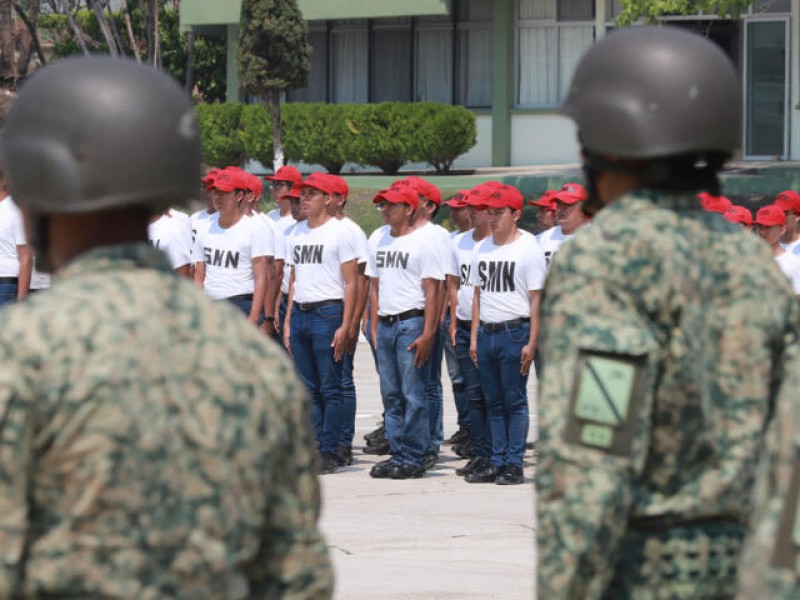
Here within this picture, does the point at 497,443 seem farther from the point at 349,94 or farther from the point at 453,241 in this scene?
the point at 349,94

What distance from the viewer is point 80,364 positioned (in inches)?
105

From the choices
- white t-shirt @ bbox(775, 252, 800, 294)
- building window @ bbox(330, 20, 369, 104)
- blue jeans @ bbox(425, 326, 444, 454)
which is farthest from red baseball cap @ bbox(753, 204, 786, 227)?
building window @ bbox(330, 20, 369, 104)

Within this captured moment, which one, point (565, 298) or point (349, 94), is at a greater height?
point (349, 94)

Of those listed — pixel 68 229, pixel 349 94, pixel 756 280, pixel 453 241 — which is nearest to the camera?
pixel 68 229

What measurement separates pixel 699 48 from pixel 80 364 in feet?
5.54

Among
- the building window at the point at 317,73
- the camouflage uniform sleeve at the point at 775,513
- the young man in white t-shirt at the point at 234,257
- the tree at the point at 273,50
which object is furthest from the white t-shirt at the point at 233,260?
the building window at the point at 317,73

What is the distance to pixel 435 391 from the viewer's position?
11.7 meters

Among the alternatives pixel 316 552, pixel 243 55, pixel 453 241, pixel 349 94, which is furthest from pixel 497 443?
pixel 349 94

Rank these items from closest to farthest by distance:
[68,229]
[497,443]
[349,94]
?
1. [68,229]
2. [497,443]
3. [349,94]

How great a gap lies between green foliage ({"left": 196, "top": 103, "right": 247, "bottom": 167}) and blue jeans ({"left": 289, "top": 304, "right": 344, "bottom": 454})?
22.8 meters

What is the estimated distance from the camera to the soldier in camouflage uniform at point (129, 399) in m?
2.67

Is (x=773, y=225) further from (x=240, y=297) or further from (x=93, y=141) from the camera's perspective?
(x=93, y=141)

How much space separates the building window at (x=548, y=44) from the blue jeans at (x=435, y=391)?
75.2ft

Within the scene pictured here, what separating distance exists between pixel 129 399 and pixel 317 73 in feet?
114
